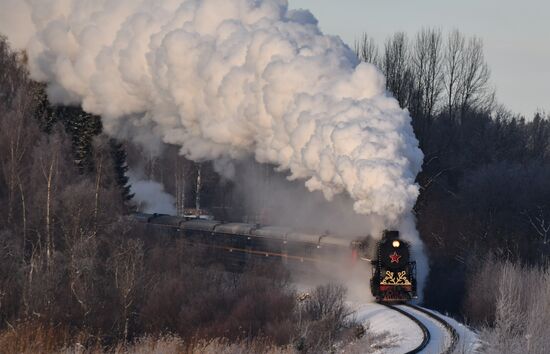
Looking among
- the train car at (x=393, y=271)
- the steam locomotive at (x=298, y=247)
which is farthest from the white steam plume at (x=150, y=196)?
the train car at (x=393, y=271)

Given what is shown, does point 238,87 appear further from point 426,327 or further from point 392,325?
point 426,327

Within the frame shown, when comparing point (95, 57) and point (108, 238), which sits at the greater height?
point (95, 57)

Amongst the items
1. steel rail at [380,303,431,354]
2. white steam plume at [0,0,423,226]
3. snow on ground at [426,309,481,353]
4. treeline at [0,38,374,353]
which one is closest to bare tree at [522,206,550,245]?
treeline at [0,38,374,353]

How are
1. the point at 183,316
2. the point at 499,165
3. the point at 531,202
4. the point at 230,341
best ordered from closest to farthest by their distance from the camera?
the point at 230,341
the point at 183,316
the point at 531,202
the point at 499,165

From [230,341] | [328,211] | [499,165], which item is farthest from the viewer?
[499,165]

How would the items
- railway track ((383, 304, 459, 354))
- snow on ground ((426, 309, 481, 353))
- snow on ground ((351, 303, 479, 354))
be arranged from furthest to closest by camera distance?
snow on ground ((351, 303, 479, 354)) → railway track ((383, 304, 459, 354)) → snow on ground ((426, 309, 481, 353))

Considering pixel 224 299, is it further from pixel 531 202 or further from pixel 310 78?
pixel 531 202

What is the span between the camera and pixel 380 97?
24859mm

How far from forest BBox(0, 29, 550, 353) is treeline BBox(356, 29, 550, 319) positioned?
0.14 meters

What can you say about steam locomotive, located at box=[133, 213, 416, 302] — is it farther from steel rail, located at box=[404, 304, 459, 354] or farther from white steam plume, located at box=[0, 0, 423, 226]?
white steam plume, located at box=[0, 0, 423, 226]

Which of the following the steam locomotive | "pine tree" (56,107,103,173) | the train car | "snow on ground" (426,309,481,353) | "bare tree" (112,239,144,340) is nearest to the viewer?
"snow on ground" (426,309,481,353)

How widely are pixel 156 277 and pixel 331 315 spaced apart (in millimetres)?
10030

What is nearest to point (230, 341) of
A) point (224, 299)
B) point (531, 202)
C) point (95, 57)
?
point (224, 299)

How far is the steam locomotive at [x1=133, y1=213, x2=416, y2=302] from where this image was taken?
996 inches
